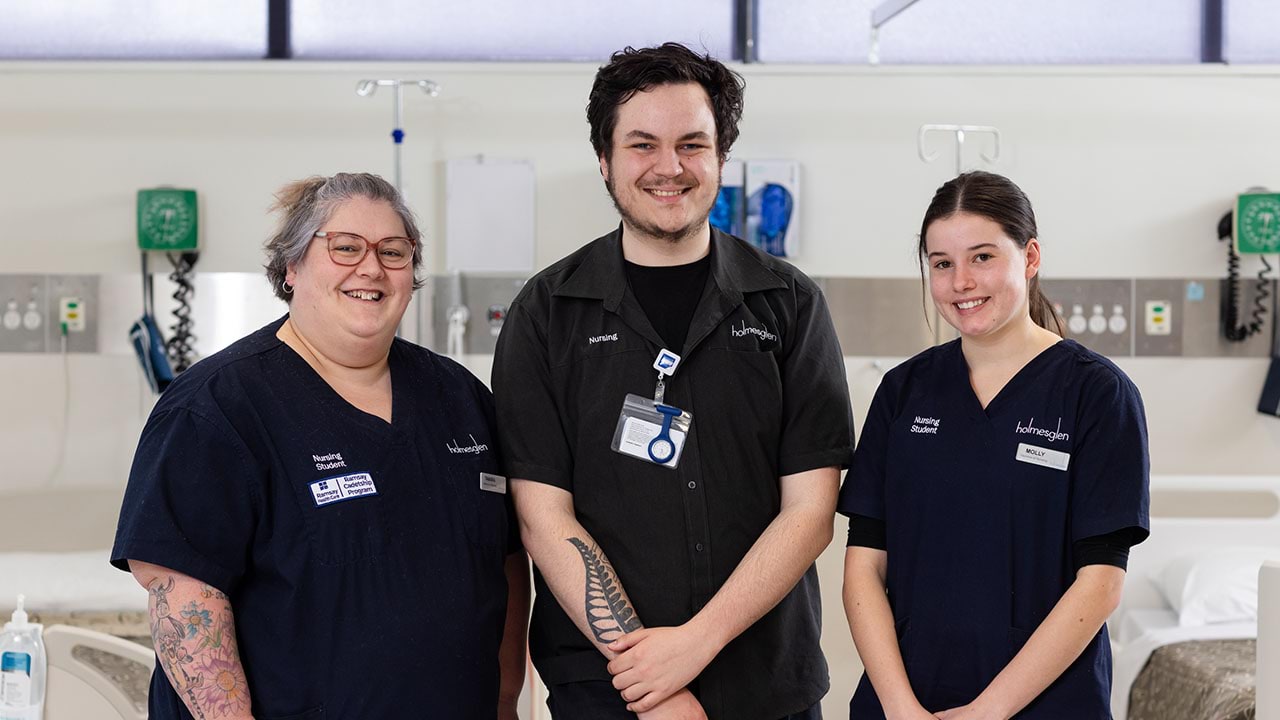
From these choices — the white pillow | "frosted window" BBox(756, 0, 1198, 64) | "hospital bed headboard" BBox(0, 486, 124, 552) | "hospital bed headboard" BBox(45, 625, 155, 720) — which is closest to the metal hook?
"frosted window" BBox(756, 0, 1198, 64)

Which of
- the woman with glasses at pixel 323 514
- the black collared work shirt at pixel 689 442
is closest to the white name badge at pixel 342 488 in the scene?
the woman with glasses at pixel 323 514

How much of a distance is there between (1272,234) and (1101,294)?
569 mm

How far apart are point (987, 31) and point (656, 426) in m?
2.87

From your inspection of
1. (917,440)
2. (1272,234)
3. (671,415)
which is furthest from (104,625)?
(1272,234)

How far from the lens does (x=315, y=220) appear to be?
5.39 feet

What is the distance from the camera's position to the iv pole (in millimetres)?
3605

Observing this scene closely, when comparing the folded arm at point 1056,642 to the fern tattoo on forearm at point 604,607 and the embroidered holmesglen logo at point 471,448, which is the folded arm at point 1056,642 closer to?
the fern tattoo on forearm at point 604,607

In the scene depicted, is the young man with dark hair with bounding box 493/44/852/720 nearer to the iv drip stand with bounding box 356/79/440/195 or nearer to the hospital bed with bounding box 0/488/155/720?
the hospital bed with bounding box 0/488/155/720

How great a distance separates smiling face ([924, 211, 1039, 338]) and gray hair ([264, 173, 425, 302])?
0.83 meters

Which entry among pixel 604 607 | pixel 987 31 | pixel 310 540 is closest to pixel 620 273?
pixel 604 607

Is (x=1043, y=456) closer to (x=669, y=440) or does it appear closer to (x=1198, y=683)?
(x=669, y=440)

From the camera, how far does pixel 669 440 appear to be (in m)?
1.74

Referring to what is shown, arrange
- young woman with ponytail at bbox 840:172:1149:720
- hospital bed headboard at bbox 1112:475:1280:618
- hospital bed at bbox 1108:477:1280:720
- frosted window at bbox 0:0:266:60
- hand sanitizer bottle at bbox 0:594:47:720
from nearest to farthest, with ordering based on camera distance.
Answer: young woman with ponytail at bbox 840:172:1149:720 < hand sanitizer bottle at bbox 0:594:47:720 < hospital bed at bbox 1108:477:1280:720 < hospital bed headboard at bbox 1112:475:1280:618 < frosted window at bbox 0:0:266:60

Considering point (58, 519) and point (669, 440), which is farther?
point (58, 519)
